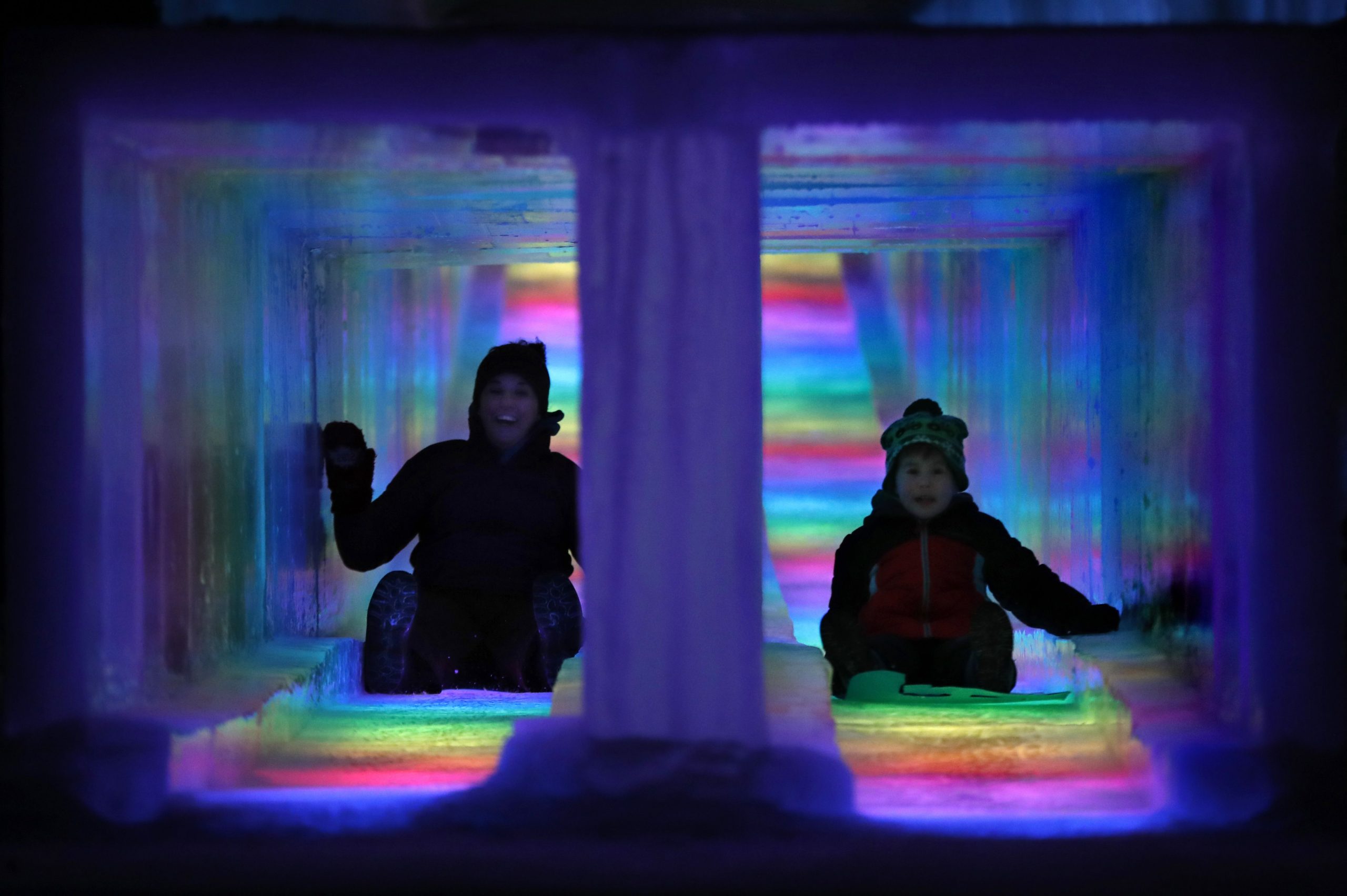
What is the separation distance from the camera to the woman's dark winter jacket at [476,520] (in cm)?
403

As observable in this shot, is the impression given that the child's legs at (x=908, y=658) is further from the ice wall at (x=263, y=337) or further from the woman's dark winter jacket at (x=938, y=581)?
the ice wall at (x=263, y=337)

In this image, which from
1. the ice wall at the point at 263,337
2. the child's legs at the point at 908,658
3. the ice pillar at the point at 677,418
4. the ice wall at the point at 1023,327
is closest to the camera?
the ice pillar at the point at 677,418

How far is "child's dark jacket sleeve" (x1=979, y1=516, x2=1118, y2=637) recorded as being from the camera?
373 cm

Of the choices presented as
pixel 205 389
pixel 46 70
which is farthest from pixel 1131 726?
pixel 46 70

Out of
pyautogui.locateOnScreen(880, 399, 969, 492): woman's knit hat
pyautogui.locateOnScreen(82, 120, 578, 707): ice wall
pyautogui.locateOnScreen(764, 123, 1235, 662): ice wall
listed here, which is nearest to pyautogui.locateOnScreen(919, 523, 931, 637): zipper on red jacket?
pyautogui.locateOnScreen(880, 399, 969, 492): woman's knit hat

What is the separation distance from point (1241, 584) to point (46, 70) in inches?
86.4

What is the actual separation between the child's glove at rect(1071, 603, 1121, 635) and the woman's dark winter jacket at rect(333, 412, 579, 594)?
1.30 metres

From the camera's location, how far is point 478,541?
4047 millimetres

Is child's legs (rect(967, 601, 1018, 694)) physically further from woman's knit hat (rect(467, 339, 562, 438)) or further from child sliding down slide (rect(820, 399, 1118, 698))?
woman's knit hat (rect(467, 339, 562, 438))

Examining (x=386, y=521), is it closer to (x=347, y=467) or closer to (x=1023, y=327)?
(x=347, y=467)

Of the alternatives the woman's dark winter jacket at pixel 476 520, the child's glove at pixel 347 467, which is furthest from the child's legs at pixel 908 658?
the child's glove at pixel 347 467

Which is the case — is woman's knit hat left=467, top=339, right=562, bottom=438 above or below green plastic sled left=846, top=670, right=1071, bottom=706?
above

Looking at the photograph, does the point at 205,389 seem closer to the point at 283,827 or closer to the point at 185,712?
the point at 185,712

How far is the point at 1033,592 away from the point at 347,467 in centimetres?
176
